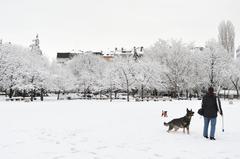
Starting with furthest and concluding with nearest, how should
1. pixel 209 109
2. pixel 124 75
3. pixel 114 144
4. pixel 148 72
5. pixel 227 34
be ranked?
pixel 227 34
pixel 124 75
pixel 148 72
pixel 209 109
pixel 114 144

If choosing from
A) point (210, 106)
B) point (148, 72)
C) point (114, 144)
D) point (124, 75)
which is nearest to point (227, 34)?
point (148, 72)

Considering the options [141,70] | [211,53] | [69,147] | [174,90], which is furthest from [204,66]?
[69,147]

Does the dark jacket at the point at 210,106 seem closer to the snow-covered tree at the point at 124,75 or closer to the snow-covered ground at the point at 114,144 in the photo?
the snow-covered ground at the point at 114,144

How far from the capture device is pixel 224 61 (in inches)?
2517

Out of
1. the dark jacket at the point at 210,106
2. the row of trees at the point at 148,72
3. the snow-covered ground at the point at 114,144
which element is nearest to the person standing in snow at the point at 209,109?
the dark jacket at the point at 210,106

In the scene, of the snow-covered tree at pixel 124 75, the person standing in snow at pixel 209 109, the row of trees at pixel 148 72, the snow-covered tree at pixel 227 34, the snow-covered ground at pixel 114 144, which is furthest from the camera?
the snow-covered tree at pixel 227 34

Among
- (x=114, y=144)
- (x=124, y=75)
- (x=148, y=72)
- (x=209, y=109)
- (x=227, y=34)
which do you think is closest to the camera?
(x=114, y=144)

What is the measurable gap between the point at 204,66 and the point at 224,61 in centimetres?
446

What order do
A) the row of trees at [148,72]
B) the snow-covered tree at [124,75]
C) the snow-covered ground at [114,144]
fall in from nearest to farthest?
the snow-covered ground at [114,144]
the row of trees at [148,72]
the snow-covered tree at [124,75]

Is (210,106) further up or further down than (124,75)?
further down

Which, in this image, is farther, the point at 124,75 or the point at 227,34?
the point at 227,34

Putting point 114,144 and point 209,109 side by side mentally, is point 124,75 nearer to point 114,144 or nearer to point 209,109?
point 209,109

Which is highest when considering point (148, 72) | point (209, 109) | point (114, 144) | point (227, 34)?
point (227, 34)

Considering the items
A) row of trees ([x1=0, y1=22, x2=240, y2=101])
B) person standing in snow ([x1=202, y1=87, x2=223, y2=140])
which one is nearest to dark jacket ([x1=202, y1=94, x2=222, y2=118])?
person standing in snow ([x1=202, y1=87, x2=223, y2=140])
